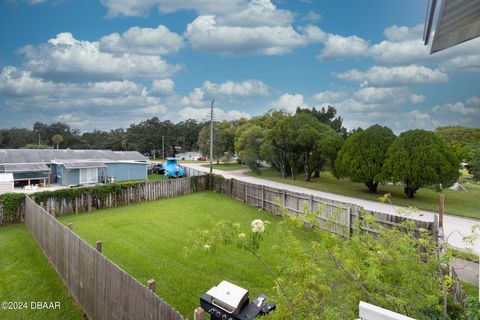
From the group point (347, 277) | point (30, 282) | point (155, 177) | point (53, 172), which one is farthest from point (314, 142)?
point (53, 172)

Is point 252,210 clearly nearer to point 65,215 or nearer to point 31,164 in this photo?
point 65,215

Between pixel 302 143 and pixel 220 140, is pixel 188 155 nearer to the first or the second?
pixel 220 140

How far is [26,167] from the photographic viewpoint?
23984 mm

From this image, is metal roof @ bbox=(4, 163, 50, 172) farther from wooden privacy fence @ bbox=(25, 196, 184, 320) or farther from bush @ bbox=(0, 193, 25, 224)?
wooden privacy fence @ bbox=(25, 196, 184, 320)

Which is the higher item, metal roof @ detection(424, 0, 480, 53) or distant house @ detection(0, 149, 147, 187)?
metal roof @ detection(424, 0, 480, 53)

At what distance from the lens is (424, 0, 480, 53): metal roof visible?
201cm

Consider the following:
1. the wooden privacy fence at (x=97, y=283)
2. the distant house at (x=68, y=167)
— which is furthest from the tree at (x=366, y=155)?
the distant house at (x=68, y=167)

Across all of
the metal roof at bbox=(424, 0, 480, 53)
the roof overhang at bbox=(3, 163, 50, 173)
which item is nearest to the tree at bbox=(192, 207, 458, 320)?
the metal roof at bbox=(424, 0, 480, 53)

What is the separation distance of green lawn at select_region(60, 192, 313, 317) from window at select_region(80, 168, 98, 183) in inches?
550

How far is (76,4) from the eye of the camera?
1989cm

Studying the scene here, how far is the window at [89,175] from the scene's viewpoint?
2544 centimetres

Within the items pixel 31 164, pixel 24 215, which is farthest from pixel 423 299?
pixel 31 164

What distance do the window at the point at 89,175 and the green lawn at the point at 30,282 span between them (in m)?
17.8

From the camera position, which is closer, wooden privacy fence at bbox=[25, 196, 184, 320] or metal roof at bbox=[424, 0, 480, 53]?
metal roof at bbox=[424, 0, 480, 53]
